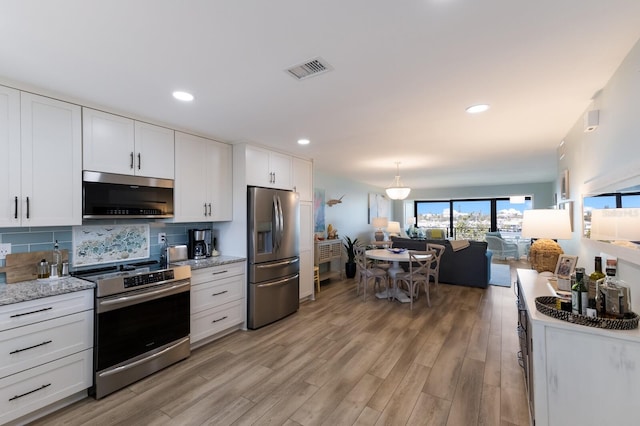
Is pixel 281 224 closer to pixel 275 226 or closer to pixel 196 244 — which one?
pixel 275 226

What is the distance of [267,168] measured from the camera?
3.90 m

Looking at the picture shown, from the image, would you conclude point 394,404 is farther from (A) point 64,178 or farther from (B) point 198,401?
(A) point 64,178

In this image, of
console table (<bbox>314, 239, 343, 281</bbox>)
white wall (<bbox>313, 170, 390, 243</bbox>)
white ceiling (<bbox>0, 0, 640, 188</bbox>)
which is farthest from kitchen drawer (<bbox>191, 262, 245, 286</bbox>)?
white wall (<bbox>313, 170, 390, 243</bbox>)

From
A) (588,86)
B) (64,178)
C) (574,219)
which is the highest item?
(588,86)

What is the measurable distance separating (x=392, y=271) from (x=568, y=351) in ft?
10.8

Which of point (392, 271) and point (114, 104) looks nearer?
point (114, 104)

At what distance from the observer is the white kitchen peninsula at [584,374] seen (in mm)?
1308

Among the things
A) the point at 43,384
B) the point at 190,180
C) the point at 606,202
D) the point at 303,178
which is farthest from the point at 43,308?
the point at 606,202

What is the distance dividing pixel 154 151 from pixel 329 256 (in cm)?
399

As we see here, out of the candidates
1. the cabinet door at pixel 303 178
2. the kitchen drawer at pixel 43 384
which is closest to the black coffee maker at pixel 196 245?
the kitchen drawer at pixel 43 384

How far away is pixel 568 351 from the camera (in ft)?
4.85

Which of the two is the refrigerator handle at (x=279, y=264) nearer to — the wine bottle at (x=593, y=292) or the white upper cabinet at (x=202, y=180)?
the white upper cabinet at (x=202, y=180)

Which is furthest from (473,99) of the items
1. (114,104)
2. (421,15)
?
(114,104)

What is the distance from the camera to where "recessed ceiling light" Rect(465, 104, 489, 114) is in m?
2.47
